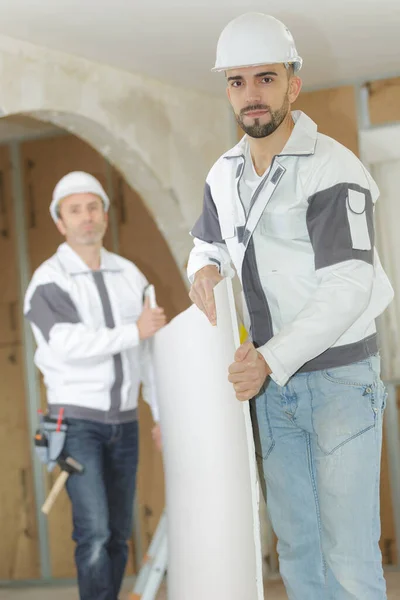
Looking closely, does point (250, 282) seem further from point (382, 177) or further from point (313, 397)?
point (382, 177)

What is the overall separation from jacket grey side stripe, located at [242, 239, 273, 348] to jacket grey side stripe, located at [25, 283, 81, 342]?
1.38m

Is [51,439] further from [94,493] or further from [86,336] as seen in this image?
[86,336]

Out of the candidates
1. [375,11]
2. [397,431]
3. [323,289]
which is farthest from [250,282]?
[397,431]

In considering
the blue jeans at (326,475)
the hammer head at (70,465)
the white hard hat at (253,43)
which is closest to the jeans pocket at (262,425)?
the blue jeans at (326,475)

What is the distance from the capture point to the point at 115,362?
3459 mm

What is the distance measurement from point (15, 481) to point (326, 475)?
3.41 meters

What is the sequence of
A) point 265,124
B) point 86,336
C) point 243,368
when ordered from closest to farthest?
point 243,368 → point 265,124 → point 86,336

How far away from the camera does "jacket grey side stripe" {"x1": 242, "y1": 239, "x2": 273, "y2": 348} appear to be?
2.06 metres

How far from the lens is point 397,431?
4520 millimetres

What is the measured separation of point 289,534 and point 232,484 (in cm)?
20

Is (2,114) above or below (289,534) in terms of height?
above

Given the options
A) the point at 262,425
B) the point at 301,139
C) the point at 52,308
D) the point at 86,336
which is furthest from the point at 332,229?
the point at 52,308

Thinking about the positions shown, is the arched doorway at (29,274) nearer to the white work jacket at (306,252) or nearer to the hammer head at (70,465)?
the hammer head at (70,465)

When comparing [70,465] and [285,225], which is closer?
[285,225]
